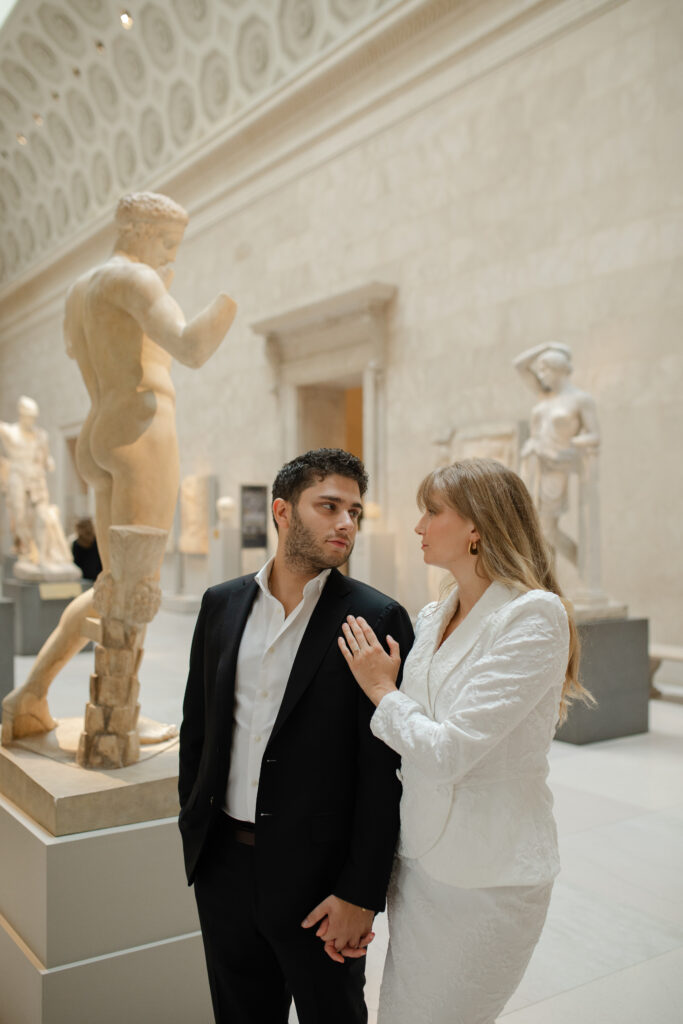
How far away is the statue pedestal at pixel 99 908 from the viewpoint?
2635mm

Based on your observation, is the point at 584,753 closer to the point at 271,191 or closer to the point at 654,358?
the point at 654,358

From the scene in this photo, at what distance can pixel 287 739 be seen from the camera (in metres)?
1.94

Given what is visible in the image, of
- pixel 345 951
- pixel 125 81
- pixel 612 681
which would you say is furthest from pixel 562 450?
pixel 125 81

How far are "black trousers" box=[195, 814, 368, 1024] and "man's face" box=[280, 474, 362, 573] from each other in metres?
Answer: 0.66

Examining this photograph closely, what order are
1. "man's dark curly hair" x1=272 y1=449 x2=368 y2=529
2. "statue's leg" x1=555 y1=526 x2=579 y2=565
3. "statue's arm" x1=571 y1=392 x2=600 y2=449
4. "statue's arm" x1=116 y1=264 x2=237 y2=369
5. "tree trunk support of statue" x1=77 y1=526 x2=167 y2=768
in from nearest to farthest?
1. "man's dark curly hair" x1=272 y1=449 x2=368 y2=529
2. "tree trunk support of statue" x1=77 y1=526 x2=167 y2=768
3. "statue's arm" x1=116 y1=264 x2=237 y2=369
4. "statue's arm" x1=571 y1=392 x2=600 y2=449
5. "statue's leg" x1=555 y1=526 x2=579 y2=565

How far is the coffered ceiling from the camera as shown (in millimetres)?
14797

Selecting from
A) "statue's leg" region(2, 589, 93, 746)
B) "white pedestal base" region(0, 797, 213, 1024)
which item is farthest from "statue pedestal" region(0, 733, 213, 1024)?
"statue's leg" region(2, 589, 93, 746)

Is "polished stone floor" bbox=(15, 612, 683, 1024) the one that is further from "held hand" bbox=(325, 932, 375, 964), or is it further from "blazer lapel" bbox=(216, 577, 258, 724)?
"blazer lapel" bbox=(216, 577, 258, 724)

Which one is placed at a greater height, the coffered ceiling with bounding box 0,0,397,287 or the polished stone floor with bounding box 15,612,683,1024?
the coffered ceiling with bounding box 0,0,397,287

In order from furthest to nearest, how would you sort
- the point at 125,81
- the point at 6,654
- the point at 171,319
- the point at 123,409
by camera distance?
1. the point at 125,81
2. the point at 6,654
3. the point at 123,409
4. the point at 171,319

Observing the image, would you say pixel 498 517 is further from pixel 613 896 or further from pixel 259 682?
pixel 613 896

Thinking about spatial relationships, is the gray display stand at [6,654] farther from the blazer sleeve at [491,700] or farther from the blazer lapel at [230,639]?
the blazer sleeve at [491,700]

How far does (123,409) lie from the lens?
11.2 ft

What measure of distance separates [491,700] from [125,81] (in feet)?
64.4
